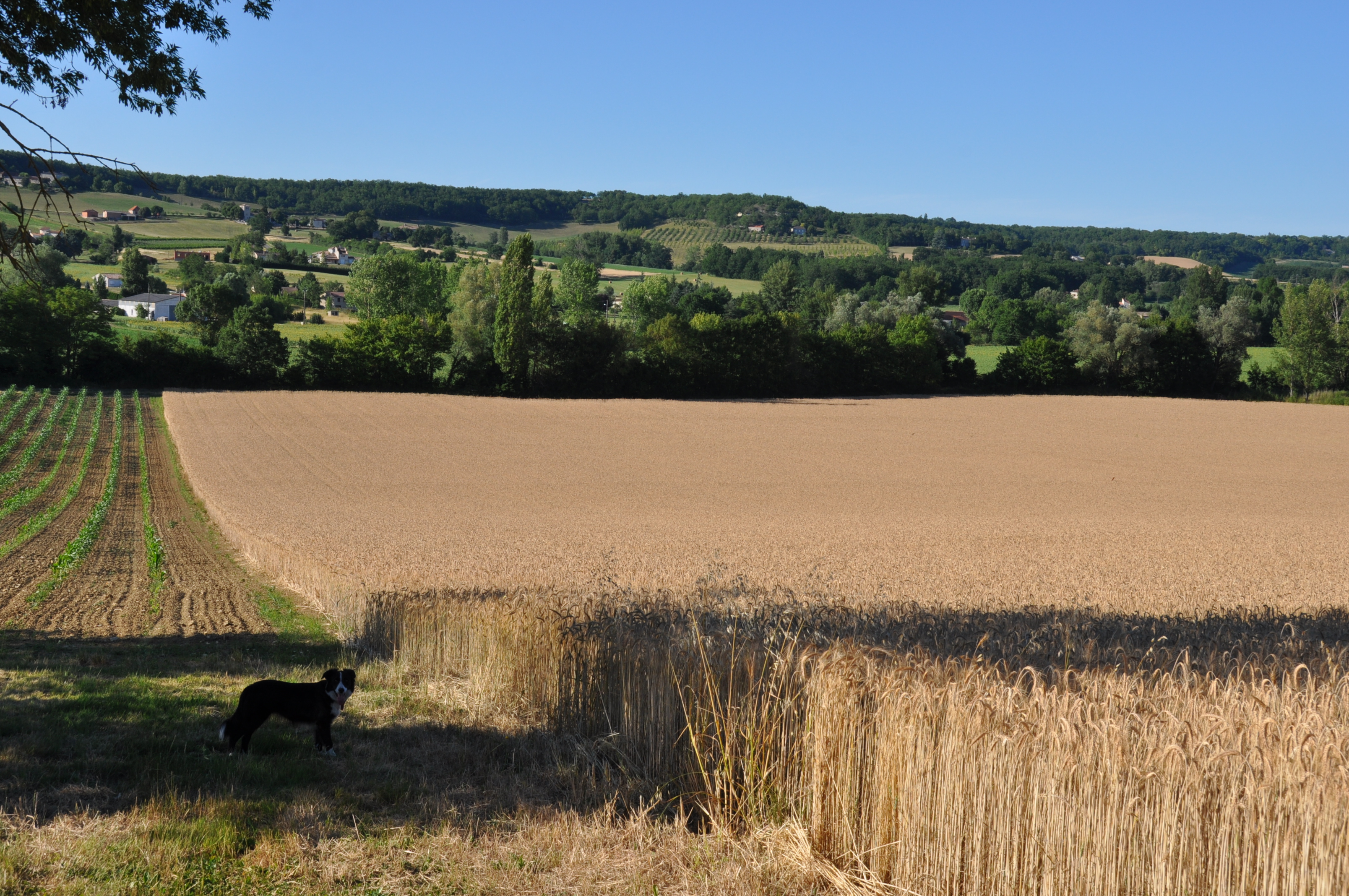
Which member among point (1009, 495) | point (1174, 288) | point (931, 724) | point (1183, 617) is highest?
point (1174, 288)

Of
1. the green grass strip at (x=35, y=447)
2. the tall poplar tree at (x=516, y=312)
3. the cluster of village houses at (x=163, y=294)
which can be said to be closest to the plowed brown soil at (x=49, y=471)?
the green grass strip at (x=35, y=447)

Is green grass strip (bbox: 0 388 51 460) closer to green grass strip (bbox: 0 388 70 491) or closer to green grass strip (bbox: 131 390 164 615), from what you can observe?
green grass strip (bbox: 0 388 70 491)

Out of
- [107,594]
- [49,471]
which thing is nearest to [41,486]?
[49,471]

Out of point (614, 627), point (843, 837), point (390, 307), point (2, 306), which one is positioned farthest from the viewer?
point (390, 307)

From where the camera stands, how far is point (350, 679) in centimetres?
733

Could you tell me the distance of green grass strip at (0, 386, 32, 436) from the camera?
44.7 m

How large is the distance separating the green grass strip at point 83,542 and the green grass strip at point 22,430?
380 cm

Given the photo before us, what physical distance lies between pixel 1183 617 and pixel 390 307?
4158 inches

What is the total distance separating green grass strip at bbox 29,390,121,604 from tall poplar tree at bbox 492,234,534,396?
33.5 metres

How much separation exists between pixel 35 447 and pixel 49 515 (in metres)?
16.8

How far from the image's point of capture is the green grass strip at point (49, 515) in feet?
70.7

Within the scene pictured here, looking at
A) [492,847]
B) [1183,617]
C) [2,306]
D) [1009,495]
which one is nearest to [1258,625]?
[1183,617]

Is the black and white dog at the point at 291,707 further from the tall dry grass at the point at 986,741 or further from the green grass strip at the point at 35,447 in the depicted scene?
the green grass strip at the point at 35,447

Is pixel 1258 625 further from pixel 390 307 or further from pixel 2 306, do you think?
pixel 390 307
